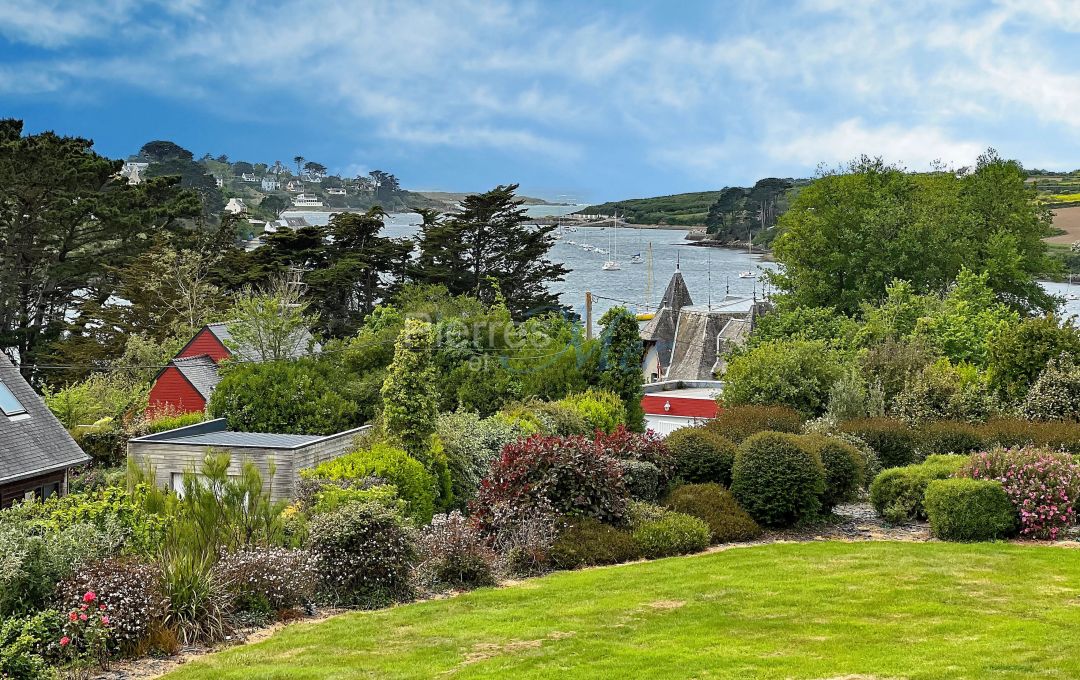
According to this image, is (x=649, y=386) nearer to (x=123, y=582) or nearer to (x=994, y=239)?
(x=994, y=239)

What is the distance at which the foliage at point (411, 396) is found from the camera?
66.1 feet

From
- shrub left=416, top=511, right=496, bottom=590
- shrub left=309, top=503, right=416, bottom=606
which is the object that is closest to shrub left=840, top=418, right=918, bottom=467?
shrub left=416, top=511, right=496, bottom=590

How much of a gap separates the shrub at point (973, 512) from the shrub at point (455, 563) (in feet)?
23.5

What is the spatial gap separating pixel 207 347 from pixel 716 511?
28.2 meters

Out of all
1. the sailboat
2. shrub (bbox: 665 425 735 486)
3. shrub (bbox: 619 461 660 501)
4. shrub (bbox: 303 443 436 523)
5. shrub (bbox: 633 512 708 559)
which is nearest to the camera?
shrub (bbox: 633 512 708 559)

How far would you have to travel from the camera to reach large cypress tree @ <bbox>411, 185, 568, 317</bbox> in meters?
66.5

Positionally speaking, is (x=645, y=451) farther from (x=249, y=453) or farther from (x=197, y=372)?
(x=197, y=372)

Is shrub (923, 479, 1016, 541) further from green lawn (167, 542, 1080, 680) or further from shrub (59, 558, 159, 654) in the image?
shrub (59, 558, 159, 654)

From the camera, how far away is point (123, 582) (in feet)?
35.8

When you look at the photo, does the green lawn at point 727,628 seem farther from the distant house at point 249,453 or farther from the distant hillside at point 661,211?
the distant hillside at point 661,211

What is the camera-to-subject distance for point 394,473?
18375 millimetres

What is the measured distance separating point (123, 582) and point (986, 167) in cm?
5457

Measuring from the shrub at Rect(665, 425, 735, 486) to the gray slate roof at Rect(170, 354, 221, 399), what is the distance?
24463 mm

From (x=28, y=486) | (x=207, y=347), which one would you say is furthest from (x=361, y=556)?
(x=207, y=347)
